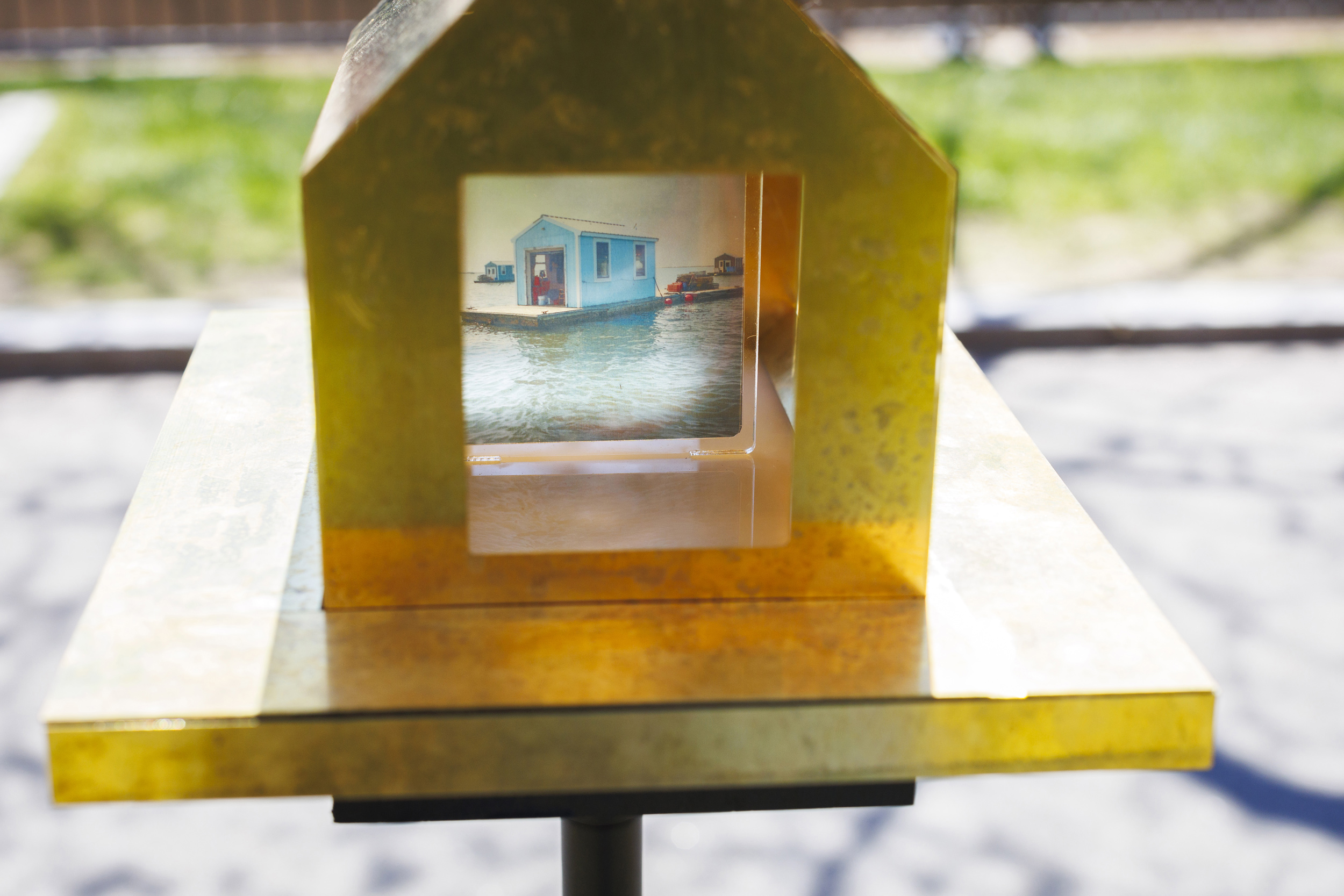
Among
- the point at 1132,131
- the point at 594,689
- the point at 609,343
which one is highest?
the point at 609,343

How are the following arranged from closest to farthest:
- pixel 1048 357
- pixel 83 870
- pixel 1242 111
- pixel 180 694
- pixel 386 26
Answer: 1. pixel 180 694
2. pixel 386 26
3. pixel 83 870
4. pixel 1048 357
5. pixel 1242 111

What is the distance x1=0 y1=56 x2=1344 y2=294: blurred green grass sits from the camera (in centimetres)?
388

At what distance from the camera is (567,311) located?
3.00ft

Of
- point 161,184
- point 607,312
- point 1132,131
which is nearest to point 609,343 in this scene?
point 607,312

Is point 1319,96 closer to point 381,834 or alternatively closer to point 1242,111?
point 1242,111

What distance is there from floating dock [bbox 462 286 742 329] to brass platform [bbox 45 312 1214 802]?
0.21m

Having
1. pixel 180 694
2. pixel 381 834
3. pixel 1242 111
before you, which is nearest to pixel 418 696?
pixel 180 694

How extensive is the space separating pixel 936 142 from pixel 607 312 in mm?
3316

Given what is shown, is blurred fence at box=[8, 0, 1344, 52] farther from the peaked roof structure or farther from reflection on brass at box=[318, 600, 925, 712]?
reflection on brass at box=[318, 600, 925, 712]

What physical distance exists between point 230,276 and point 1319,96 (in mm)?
4119

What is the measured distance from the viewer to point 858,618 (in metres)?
0.73

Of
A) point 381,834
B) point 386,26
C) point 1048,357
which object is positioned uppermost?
point 386,26

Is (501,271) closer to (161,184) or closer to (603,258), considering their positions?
(603,258)

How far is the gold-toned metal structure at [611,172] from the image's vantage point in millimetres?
641
